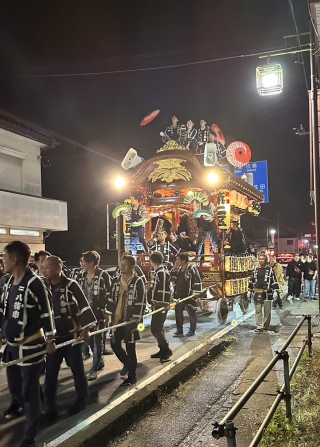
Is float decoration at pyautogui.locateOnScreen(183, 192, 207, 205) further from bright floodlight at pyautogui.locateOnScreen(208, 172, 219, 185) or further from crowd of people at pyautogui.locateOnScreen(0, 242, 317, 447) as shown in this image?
crowd of people at pyautogui.locateOnScreen(0, 242, 317, 447)

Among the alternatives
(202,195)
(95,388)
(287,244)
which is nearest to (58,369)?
(95,388)

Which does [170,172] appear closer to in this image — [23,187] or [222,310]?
[222,310]

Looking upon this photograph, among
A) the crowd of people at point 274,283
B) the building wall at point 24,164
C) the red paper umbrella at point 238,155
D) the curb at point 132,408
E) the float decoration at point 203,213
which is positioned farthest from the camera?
the building wall at point 24,164

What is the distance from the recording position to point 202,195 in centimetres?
1144

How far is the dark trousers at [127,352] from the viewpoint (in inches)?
225

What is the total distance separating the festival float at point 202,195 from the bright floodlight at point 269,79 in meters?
2.05

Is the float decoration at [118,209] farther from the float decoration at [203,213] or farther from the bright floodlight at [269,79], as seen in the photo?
the bright floodlight at [269,79]

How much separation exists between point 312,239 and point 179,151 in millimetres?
69719

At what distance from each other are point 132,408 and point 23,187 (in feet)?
49.9

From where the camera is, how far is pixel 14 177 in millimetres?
17859

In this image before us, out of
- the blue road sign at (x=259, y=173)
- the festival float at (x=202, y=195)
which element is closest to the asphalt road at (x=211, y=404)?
the festival float at (x=202, y=195)

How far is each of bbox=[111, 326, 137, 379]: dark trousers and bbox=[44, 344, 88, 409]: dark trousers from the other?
0.98m

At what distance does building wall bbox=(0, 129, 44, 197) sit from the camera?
17125 millimetres

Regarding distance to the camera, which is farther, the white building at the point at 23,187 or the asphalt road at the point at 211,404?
the white building at the point at 23,187
